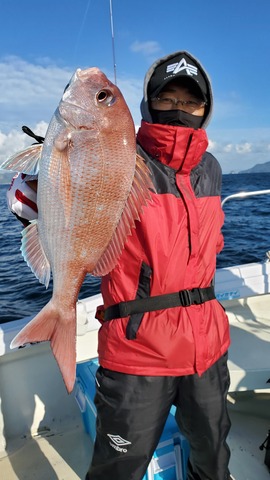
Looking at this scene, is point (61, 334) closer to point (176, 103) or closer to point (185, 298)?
point (185, 298)

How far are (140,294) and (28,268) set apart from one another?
1007cm

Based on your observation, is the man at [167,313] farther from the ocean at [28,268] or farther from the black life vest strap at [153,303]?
the ocean at [28,268]

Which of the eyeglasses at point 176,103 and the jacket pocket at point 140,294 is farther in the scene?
the eyeglasses at point 176,103

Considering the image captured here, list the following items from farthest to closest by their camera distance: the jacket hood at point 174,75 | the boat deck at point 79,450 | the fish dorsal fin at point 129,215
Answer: the boat deck at point 79,450 → the jacket hood at point 174,75 → the fish dorsal fin at point 129,215

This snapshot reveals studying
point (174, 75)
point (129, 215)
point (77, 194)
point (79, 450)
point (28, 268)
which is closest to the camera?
point (77, 194)

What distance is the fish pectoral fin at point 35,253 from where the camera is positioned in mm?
1758

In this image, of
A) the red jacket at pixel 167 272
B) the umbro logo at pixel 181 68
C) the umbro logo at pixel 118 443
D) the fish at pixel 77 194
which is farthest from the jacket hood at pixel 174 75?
the umbro logo at pixel 118 443

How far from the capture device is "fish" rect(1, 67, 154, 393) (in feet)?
5.36

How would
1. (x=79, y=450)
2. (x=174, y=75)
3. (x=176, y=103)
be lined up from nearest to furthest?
(x=174, y=75) < (x=176, y=103) < (x=79, y=450)

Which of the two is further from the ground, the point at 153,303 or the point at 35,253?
the point at 35,253

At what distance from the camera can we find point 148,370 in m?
1.94

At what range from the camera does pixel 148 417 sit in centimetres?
195

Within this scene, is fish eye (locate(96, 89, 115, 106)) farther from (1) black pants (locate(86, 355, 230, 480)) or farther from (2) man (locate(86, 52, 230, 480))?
(1) black pants (locate(86, 355, 230, 480))

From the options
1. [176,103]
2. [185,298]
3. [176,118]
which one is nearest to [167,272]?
[185,298]
